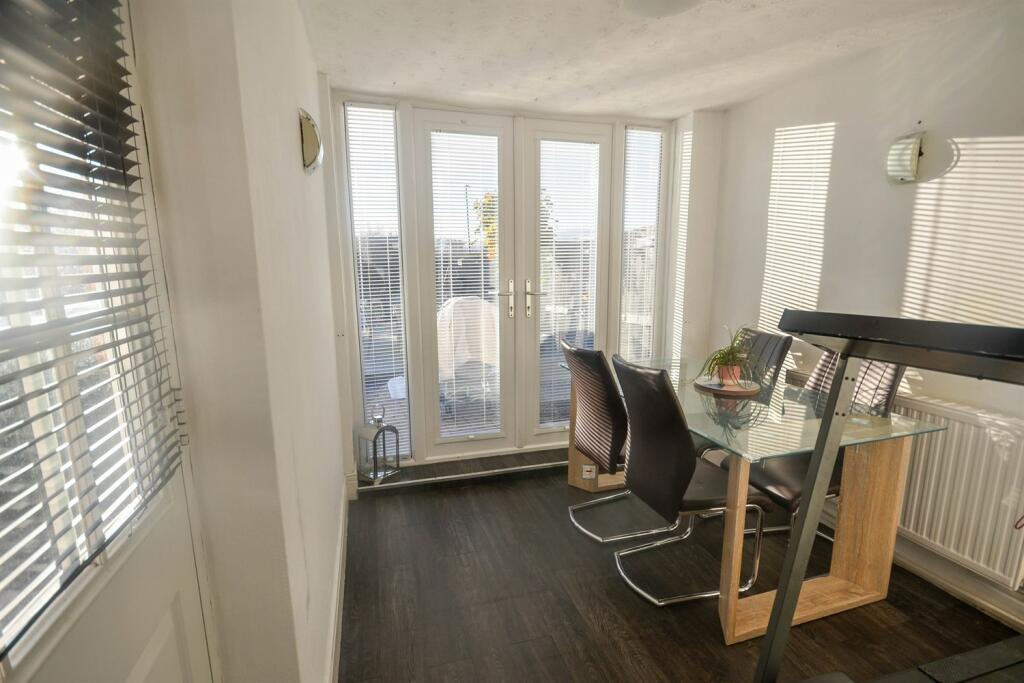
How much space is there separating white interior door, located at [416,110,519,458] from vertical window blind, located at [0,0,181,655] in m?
2.30

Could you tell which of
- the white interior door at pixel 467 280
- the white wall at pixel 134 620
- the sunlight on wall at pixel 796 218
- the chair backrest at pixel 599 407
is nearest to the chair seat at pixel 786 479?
the chair backrest at pixel 599 407

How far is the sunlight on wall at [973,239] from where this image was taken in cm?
179

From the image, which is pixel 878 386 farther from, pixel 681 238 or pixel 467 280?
pixel 467 280

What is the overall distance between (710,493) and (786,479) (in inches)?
14.5

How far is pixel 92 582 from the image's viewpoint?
610 mm

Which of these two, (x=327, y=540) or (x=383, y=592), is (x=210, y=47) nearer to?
(x=327, y=540)

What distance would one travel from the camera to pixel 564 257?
3.29 m

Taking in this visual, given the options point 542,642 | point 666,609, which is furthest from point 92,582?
point 666,609

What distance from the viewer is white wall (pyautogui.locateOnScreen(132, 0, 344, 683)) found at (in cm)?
78

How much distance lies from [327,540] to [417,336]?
151cm

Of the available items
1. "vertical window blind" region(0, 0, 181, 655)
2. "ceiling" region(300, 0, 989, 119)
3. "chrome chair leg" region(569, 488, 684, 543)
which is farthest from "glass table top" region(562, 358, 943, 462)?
"vertical window blind" region(0, 0, 181, 655)

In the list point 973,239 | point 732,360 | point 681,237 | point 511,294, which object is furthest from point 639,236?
point 973,239

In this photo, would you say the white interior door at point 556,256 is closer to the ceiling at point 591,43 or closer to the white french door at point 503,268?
the white french door at point 503,268

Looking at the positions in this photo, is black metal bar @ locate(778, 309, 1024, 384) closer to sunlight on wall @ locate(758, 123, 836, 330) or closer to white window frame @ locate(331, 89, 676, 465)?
sunlight on wall @ locate(758, 123, 836, 330)
